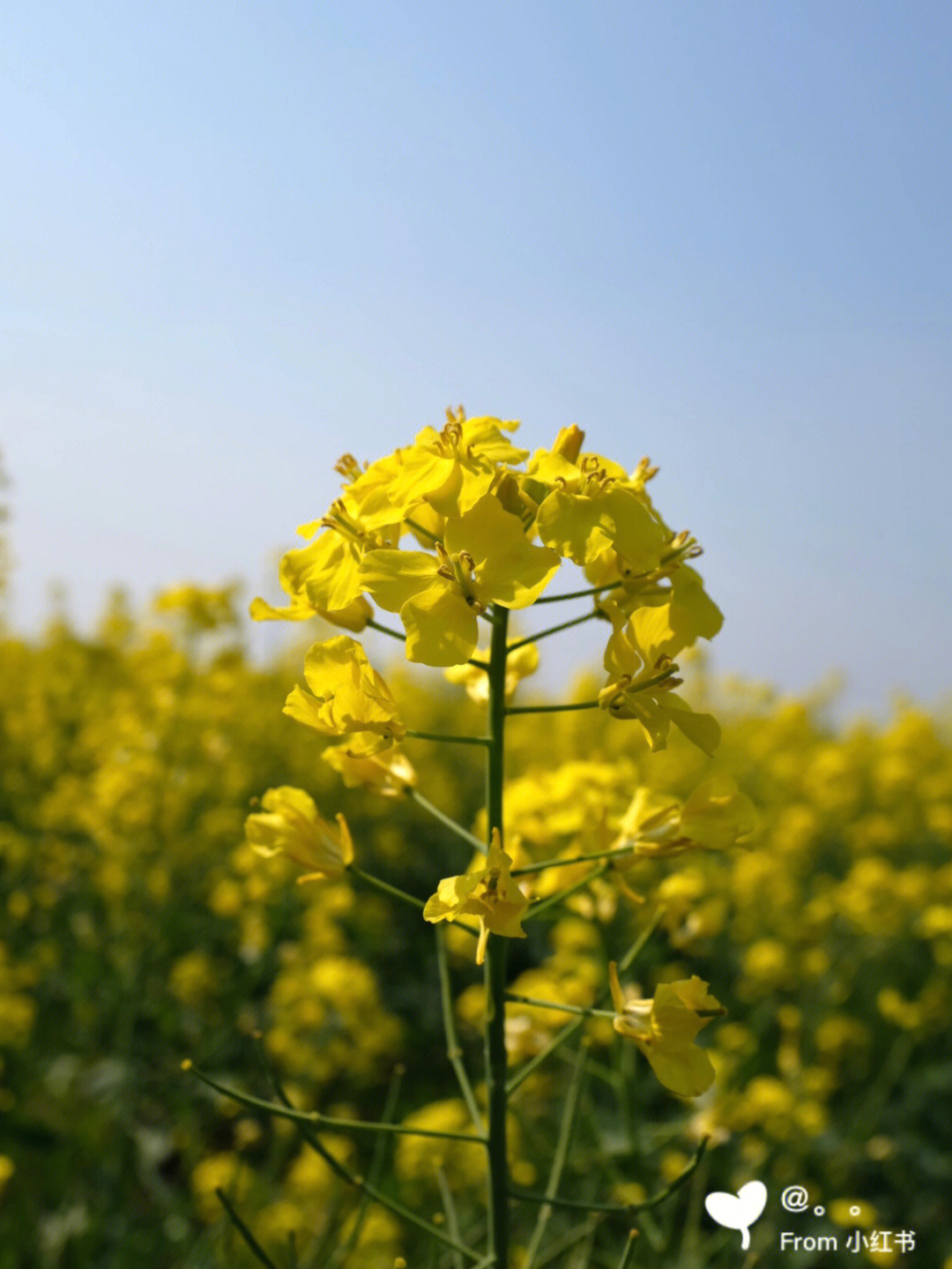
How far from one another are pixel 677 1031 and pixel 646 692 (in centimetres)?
45

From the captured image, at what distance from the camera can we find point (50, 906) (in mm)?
5145

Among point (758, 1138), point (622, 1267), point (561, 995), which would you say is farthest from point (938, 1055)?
point (622, 1267)

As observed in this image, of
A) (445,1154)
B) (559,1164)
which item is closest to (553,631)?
(559,1164)

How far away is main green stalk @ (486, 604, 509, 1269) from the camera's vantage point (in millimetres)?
1446

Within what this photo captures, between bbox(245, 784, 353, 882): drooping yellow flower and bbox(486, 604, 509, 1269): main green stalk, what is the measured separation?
0.27 meters

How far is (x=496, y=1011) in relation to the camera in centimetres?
147

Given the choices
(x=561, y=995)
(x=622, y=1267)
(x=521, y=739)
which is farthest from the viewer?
(x=521, y=739)

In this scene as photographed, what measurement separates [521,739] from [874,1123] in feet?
17.0

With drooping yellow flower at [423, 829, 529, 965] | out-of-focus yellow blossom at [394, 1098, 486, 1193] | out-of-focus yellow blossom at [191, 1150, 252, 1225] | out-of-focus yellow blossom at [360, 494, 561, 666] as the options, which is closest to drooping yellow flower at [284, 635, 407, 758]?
out-of-focus yellow blossom at [360, 494, 561, 666]

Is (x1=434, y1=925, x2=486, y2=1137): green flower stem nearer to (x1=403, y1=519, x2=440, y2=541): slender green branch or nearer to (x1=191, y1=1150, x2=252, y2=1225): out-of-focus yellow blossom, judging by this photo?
(x1=403, y1=519, x2=440, y2=541): slender green branch

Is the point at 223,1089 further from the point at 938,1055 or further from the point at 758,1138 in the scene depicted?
the point at 938,1055

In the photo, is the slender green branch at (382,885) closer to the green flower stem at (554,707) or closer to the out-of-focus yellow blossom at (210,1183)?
the green flower stem at (554,707)

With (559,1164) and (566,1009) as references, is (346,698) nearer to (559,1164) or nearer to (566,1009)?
(566,1009)

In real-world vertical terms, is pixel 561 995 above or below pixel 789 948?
below
